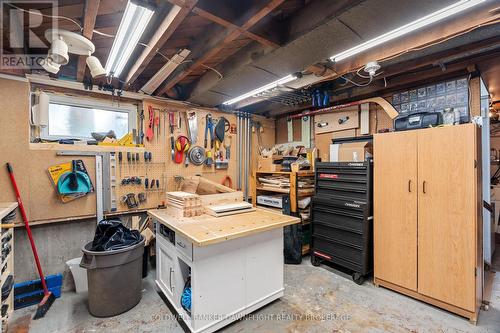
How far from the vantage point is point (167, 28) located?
162 centimetres

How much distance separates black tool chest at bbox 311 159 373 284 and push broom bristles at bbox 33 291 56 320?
2891mm

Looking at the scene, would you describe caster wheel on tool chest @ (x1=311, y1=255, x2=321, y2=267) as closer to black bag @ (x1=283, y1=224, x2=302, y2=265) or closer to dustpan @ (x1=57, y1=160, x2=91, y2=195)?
black bag @ (x1=283, y1=224, x2=302, y2=265)

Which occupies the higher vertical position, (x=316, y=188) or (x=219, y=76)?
(x=219, y=76)

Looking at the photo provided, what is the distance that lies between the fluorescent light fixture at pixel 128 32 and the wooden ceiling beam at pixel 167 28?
0.38 feet

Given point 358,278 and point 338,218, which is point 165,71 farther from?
point 358,278

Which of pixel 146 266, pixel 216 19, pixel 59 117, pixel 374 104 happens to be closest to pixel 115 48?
pixel 216 19

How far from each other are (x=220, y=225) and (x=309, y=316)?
116 centimetres

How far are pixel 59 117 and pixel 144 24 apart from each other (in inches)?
74.8

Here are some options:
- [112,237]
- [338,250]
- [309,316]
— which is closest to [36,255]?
[112,237]

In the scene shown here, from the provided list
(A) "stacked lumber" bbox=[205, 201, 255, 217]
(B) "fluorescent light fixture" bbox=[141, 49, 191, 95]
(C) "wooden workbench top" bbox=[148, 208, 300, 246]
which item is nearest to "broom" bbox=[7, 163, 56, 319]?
(C) "wooden workbench top" bbox=[148, 208, 300, 246]

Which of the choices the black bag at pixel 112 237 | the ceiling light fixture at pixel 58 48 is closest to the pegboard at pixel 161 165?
the black bag at pixel 112 237

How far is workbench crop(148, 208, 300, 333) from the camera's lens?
1723 mm

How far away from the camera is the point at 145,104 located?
9.98ft

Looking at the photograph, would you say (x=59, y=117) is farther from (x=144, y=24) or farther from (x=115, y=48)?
(x=144, y=24)
